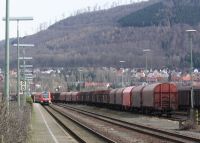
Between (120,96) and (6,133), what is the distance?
67.2m

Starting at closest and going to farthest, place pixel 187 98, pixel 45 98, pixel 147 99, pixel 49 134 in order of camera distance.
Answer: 1. pixel 49 134
2. pixel 147 99
3. pixel 187 98
4. pixel 45 98

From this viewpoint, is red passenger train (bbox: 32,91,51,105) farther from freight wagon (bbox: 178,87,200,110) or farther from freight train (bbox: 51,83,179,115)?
freight wagon (bbox: 178,87,200,110)

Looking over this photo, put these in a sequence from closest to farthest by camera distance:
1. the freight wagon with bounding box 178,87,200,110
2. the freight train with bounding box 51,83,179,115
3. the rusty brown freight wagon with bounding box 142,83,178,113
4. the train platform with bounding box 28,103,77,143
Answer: the train platform with bounding box 28,103,77,143 → the rusty brown freight wagon with bounding box 142,83,178,113 → the freight train with bounding box 51,83,179,115 → the freight wagon with bounding box 178,87,200,110

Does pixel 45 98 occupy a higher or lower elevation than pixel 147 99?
lower

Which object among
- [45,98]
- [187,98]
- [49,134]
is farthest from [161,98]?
[45,98]

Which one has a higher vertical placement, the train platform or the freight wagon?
the freight wagon

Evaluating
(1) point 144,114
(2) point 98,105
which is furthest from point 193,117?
(2) point 98,105

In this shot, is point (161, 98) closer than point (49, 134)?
No

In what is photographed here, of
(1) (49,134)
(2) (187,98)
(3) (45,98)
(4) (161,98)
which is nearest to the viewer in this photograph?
(1) (49,134)

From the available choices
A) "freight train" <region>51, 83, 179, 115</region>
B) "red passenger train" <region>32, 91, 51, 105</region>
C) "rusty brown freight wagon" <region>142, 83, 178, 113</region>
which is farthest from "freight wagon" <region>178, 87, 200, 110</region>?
"red passenger train" <region>32, 91, 51, 105</region>

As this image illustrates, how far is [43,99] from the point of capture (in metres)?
137

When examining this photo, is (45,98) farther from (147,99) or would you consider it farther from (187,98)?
(147,99)

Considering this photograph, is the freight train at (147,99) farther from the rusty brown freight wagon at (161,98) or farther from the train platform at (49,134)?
the train platform at (49,134)

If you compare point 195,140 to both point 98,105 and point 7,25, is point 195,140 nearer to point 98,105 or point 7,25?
point 7,25
